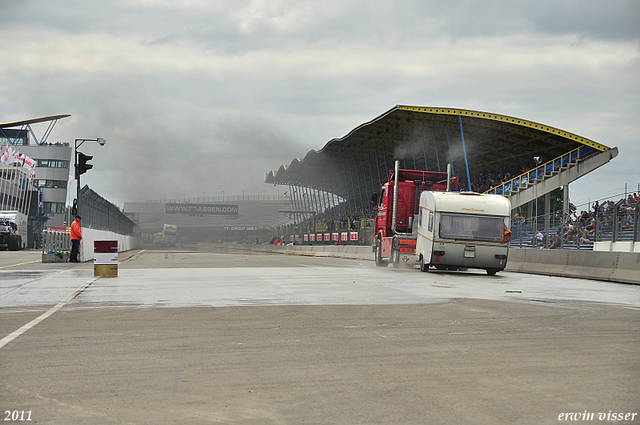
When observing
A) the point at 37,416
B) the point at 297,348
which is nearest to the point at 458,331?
the point at 297,348

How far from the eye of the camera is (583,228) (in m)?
24.1

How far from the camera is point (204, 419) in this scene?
14.1ft

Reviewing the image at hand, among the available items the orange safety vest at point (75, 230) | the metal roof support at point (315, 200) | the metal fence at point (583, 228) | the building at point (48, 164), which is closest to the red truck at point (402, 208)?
the metal fence at point (583, 228)

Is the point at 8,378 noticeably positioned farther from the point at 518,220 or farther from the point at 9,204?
the point at 9,204

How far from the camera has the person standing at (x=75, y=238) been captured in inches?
1030

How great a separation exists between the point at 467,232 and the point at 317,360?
15831mm

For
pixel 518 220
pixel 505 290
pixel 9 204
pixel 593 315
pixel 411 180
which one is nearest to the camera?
pixel 593 315

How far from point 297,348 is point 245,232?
142m

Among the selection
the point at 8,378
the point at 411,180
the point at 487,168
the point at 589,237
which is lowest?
the point at 8,378

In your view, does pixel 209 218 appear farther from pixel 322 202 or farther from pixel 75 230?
pixel 75 230

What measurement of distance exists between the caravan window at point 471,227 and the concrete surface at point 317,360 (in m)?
9.43

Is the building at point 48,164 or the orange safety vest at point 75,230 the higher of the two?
the building at point 48,164

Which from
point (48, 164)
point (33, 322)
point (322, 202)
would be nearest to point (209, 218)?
point (48, 164)

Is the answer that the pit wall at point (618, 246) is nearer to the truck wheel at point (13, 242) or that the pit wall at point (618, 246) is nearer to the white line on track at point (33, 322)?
the white line on track at point (33, 322)
